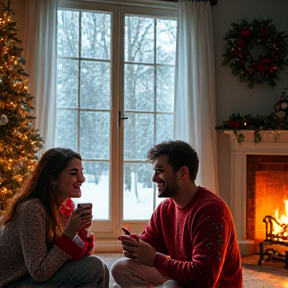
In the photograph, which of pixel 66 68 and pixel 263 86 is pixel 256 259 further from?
pixel 66 68

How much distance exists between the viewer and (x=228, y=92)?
4.79 meters

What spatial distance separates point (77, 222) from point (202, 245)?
0.52 m

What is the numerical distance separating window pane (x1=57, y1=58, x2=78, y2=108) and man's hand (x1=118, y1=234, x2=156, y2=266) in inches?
109

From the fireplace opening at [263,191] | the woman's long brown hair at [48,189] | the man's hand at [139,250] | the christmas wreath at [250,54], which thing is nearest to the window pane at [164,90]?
the christmas wreath at [250,54]

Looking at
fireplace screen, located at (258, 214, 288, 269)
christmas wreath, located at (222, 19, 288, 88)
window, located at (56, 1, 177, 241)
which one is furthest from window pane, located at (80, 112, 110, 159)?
fireplace screen, located at (258, 214, 288, 269)

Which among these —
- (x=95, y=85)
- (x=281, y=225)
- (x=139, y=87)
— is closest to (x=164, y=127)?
(x=139, y=87)

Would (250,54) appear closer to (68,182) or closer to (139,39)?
(139,39)

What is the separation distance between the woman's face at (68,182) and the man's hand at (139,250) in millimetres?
315

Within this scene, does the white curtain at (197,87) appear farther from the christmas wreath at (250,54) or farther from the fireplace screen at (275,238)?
the fireplace screen at (275,238)

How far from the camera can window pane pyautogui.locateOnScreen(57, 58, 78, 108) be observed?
4547 mm

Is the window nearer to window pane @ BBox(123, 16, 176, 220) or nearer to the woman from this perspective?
window pane @ BBox(123, 16, 176, 220)

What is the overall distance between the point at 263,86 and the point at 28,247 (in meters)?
3.63

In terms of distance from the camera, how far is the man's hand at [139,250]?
1973 mm

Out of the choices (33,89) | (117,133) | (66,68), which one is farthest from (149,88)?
(33,89)
